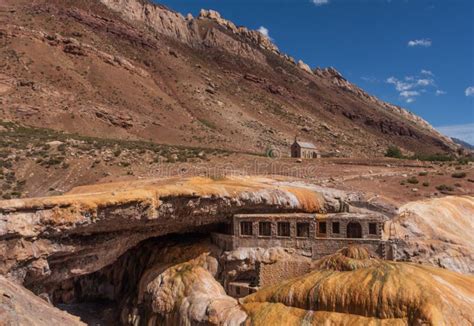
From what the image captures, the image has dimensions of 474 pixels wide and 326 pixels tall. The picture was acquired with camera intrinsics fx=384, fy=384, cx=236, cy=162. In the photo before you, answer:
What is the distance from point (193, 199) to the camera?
2530cm

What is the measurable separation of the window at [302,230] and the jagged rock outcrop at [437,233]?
5.47m

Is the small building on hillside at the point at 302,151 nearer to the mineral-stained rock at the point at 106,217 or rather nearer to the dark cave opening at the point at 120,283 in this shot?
the mineral-stained rock at the point at 106,217

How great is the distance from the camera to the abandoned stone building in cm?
2425

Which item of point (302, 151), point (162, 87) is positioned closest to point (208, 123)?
point (162, 87)

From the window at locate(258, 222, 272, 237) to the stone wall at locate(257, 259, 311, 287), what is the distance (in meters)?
2.02

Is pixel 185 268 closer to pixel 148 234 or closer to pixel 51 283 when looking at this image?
pixel 148 234

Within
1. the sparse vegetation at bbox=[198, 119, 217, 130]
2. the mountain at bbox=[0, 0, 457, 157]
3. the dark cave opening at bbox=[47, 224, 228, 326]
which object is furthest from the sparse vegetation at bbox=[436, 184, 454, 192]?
the sparse vegetation at bbox=[198, 119, 217, 130]

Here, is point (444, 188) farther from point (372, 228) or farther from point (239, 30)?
point (239, 30)

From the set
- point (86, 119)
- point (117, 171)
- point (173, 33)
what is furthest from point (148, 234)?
point (173, 33)

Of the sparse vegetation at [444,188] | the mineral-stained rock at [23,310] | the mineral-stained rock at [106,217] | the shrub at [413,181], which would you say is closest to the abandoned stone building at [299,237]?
the mineral-stained rock at [106,217]

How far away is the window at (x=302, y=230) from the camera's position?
82.4 ft

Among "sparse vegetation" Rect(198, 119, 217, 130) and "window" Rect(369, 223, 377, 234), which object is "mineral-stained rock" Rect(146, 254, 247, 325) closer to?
"window" Rect(369, 223, 377, 234)

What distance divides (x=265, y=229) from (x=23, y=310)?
1503 centimetres

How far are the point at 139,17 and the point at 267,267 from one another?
13035cm
